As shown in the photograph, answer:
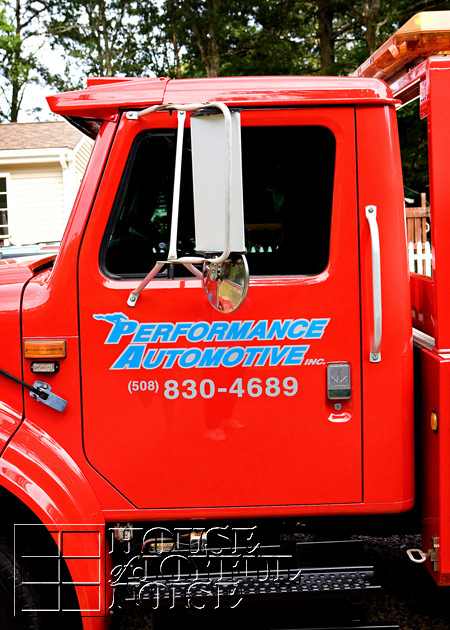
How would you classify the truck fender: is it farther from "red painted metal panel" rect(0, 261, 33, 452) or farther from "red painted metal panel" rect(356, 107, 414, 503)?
"red painted metal panel" rect(356, 107, 414, 503)

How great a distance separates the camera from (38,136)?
64.1 feet

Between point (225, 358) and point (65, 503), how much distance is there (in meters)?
0.74

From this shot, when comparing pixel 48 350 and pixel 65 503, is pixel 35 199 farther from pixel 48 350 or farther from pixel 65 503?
pixel 65 503

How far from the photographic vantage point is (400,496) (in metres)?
2.33

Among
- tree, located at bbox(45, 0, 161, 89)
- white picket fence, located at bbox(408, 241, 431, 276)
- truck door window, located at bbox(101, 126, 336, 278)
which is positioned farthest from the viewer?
tree, located at bbox(45, 0, 161, 89)

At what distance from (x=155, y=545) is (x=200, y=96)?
1.66m

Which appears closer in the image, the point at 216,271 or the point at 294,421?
the point at 216,271

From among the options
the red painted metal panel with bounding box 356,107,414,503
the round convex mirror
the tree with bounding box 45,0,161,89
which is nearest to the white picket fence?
the red painted metal panel with bounding box 356,107,414,503

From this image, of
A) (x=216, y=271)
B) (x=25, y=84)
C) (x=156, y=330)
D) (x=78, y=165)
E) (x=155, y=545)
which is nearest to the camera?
(x=216, y=271)

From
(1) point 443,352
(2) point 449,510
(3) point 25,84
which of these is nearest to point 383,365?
(1) point 443,352

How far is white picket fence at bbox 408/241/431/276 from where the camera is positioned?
3.26 metres

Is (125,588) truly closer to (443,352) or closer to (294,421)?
(294,421)

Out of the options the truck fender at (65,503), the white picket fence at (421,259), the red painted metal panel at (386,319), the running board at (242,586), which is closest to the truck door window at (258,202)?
the red painted metal panel at (386,319)

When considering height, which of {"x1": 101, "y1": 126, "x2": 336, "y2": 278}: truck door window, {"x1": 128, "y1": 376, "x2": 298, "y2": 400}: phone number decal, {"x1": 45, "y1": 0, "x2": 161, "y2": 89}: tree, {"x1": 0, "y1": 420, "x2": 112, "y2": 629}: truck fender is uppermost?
{"x1": 45, "y1": 0, "x2": 161, "y2": 89}: tree
